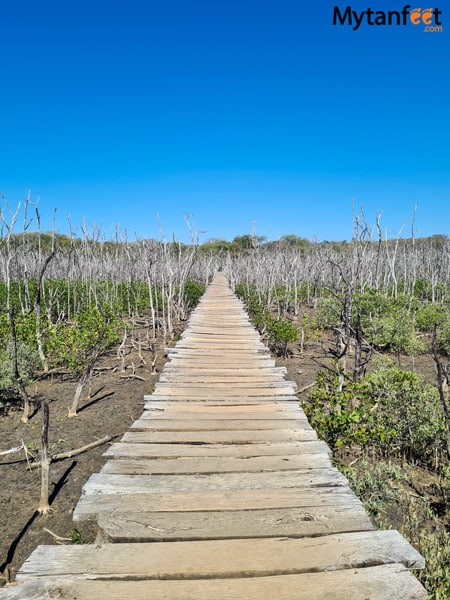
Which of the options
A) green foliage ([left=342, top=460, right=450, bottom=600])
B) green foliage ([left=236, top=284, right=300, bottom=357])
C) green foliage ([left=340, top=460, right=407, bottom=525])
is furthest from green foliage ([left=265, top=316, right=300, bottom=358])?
green foliage ([left=340, top=460, right=407, bottom=525])

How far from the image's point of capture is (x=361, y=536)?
230 centimetres

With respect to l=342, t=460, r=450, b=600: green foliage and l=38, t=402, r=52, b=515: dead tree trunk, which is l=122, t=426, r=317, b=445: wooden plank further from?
l=38, t=402, r=52, b=515: dead tree trunk

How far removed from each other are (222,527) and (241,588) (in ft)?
1.55

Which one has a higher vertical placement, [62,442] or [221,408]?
[221,408]

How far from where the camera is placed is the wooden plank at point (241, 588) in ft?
6.20

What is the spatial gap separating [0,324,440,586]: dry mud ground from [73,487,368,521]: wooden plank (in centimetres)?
122

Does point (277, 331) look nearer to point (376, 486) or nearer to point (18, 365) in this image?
point (18, 365)

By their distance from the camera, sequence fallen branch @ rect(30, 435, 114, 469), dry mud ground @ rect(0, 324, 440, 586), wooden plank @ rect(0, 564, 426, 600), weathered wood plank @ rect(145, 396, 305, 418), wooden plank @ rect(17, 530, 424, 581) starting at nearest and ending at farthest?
1. wooden plank @ rect(0, 564, 426, 600)
2. wooden plank @ rect(17, 530, 424, 581)
3. dry mud ground @ rect(0, 324, 440, 586)
4. weathered wood plank @ rect(145, 396, 305, 418)
5. fallen branch @ rect(30, 435, 114, 469)

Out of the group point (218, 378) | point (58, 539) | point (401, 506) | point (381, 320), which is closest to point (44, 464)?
point (58, 539)

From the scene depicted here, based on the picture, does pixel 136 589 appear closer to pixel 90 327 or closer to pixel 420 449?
pixel 420 449

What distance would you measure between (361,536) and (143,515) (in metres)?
1.33

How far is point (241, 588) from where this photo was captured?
1.96 m

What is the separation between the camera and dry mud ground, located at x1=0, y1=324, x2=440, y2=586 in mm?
3820

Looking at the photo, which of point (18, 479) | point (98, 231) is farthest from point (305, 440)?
point (98, 231)
